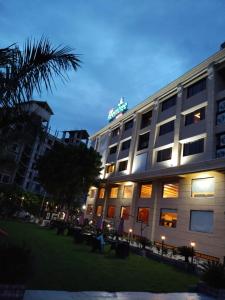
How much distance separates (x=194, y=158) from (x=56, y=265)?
19089 millimetres

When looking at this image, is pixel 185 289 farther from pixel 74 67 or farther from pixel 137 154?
pixel 137 154

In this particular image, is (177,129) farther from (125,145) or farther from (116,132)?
(116,132)

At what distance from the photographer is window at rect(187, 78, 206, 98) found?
29.2 m

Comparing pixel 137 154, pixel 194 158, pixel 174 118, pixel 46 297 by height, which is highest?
→ pixel 174 118

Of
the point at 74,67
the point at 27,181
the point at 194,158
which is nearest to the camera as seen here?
the point at 74,67

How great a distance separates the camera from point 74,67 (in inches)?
230

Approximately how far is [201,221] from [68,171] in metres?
17.0

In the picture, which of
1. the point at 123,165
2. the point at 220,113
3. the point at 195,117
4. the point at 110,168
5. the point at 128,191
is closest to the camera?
the point at 220,113

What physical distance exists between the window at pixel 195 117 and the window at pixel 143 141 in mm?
7846

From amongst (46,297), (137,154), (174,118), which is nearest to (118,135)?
(137,154)

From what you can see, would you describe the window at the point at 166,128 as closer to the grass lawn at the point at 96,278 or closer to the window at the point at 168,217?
the window at the point at 168,217

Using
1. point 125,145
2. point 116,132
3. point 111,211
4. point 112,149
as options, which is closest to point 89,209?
point 111,211

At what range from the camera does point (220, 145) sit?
24.9m

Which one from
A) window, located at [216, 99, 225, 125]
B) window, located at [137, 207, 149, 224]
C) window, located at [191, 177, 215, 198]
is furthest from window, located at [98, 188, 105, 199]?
window, located at [216, 99, 225, 125]
